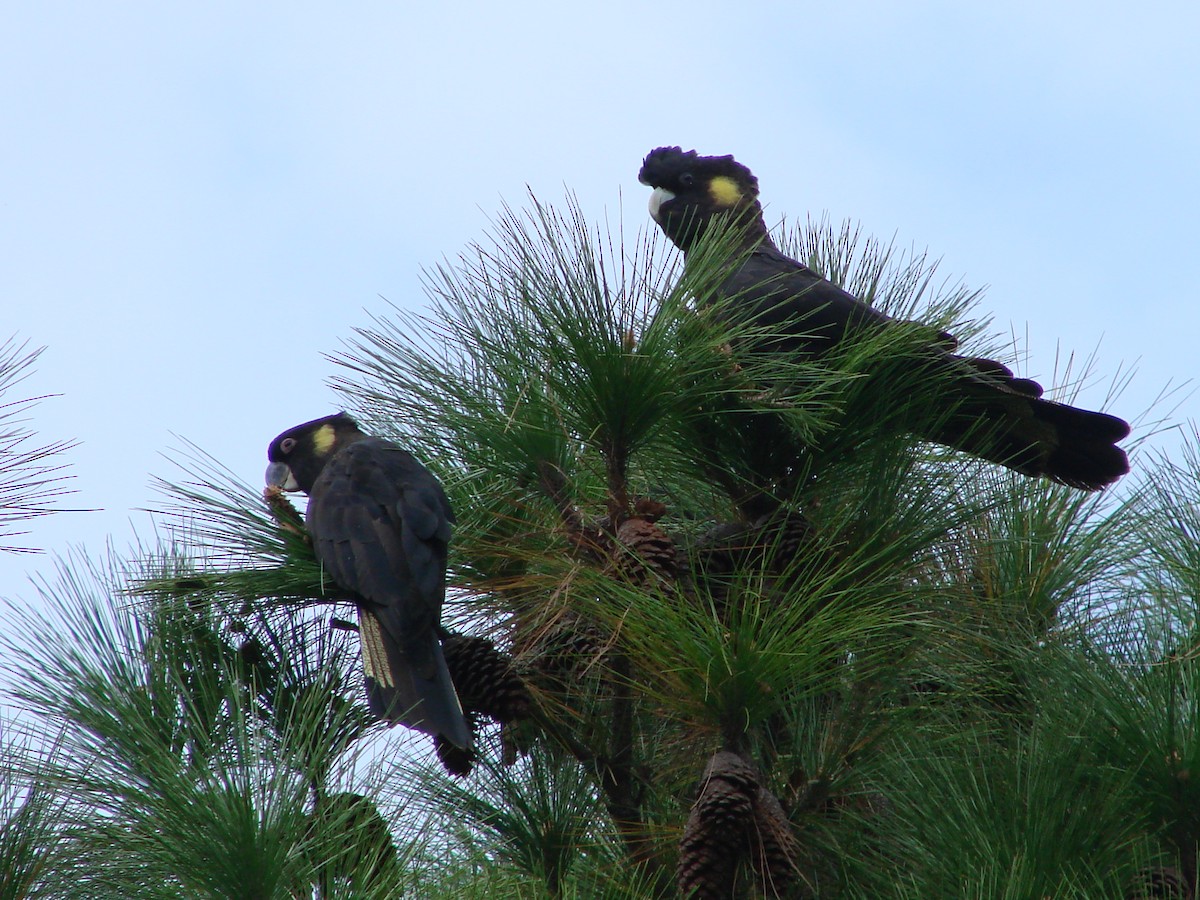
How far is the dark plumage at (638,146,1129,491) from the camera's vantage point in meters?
2.80

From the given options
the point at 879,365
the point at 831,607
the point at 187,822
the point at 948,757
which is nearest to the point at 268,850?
the point at 187,822

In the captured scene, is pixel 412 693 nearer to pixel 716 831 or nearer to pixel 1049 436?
pixel 716 831

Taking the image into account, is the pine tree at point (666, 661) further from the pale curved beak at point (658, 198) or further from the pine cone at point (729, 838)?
the pale curved beak at point (658, 198)

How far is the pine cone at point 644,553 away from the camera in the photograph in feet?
7.95

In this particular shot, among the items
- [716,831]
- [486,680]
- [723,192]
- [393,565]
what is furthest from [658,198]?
[716,831]

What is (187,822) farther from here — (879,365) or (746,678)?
(879,365)

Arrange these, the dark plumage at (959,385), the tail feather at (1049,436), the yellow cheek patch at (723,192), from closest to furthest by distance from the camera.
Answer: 1. the dark plumage at (959,385)
2. the tail feather at (1049,436)
3. the yellow cheek patch at (723,192)

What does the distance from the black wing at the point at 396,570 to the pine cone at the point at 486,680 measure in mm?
26

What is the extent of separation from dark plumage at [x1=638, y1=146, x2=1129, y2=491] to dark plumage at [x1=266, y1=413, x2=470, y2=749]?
74 cm

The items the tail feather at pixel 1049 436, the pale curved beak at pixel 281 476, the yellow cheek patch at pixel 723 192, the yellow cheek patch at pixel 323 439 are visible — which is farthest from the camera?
the yellow cheek patch at pixel 723 192

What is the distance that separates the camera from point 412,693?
8.40ft

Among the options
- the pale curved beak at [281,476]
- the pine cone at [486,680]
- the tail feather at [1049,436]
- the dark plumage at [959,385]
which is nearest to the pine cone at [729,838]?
the pine cone at [486,680]

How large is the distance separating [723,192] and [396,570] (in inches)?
70.6

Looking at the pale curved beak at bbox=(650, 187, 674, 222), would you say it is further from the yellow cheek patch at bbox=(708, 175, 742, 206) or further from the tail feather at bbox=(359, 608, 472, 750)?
the tail feather at bbox=(359, 608, 472, 750)
